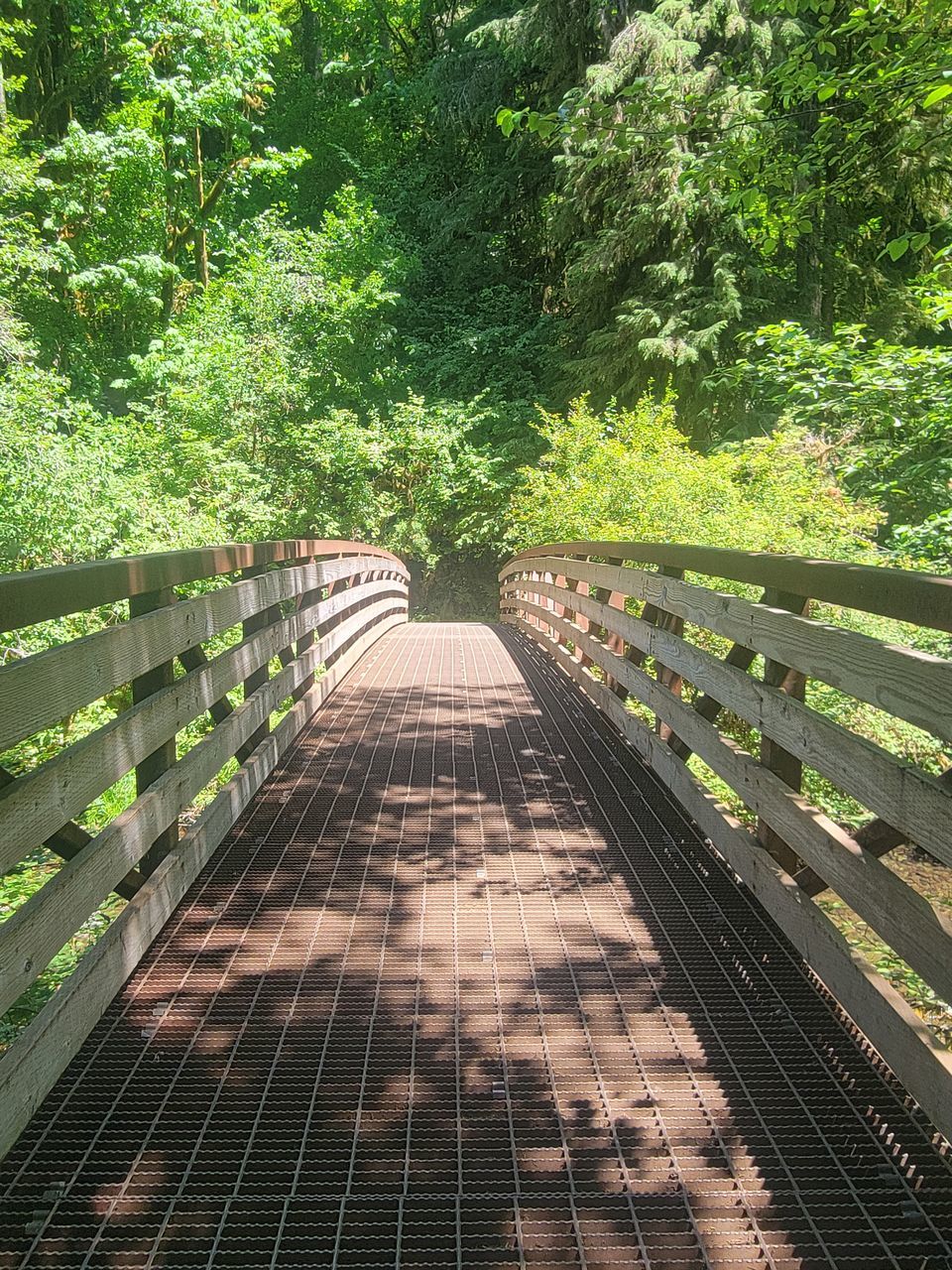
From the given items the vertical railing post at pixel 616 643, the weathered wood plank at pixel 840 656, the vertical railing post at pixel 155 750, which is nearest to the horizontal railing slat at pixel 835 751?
the weathered wood plank at pixel 840 656

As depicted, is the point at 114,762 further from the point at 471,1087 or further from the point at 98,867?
the point at 471,1087

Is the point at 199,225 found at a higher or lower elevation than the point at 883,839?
higher

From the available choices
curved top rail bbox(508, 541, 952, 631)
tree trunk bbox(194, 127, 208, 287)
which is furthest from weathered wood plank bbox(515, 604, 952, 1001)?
tree trunk bbox(194, 127, 208, 287)

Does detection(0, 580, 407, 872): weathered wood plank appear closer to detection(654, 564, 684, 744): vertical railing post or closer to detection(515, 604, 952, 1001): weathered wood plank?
detection(515, 604, 952, 1001): weathered wood plank

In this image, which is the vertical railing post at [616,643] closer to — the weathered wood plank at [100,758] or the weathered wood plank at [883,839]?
the weathered wood plank at [100,758]

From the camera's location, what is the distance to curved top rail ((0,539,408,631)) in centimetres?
201

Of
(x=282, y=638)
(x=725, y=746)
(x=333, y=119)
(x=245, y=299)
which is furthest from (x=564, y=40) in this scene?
(x=725, y=746)

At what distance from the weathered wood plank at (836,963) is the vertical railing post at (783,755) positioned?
0.07 metres

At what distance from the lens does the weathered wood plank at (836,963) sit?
6.58 ft

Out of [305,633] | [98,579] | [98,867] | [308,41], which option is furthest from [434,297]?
[98,867]

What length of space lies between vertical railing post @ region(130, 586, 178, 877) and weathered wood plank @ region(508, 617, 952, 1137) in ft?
6.51

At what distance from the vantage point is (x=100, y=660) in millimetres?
2469

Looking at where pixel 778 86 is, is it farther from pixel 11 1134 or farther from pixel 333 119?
pixel 333 119

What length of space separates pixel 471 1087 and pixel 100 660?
1445mm
